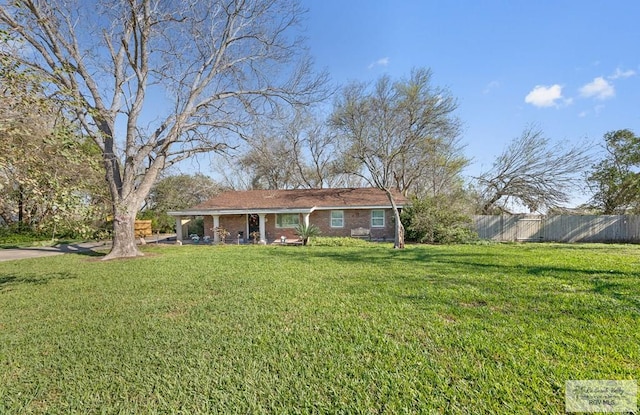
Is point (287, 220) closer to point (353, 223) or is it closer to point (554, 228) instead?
point (353, 223)

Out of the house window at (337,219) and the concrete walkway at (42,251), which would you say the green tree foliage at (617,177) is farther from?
the concrete walkway at (42,251)

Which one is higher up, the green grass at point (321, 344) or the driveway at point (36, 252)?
the driveway at point (36, 252)

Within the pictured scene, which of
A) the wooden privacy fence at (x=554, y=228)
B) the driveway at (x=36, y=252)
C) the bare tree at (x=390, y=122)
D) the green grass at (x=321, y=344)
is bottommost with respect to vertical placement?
the green grass at (x=321, y=344)

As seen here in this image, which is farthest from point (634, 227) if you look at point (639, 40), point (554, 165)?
point (639, 40)

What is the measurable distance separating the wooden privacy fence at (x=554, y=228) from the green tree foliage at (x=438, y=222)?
2.27m

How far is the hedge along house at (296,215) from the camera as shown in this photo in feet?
59.1

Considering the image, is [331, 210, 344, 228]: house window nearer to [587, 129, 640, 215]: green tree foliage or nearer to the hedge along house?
the hedge along house

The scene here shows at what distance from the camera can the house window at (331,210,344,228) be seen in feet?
62.3

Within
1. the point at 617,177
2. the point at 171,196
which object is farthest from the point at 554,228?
the point at 171,196

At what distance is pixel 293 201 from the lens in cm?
1956

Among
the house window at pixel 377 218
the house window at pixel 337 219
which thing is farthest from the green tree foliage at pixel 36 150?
the house window at pixel 377 218

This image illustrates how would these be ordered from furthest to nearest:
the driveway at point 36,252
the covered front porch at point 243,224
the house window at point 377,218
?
1. the house window at point 377,218
2. the covered front porch at point 243,224
3. the driveway at point 36,252

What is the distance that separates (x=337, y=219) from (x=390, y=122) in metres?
7.12

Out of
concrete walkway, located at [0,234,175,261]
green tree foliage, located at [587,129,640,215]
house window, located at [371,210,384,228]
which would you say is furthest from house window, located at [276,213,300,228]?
green tree foliage, located at [587,129,640,215]
